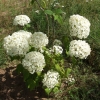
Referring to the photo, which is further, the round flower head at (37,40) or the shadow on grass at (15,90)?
the shadow on grass at (15,90)

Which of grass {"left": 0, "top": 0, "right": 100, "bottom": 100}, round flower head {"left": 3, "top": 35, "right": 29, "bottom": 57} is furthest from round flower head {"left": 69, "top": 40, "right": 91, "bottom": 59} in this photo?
grass {"left": 0, "top": 0, "right": 100, "bottom": 100}

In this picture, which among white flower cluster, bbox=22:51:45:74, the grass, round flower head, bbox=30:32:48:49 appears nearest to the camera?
white flower cluster, bbox=22:51:45:74

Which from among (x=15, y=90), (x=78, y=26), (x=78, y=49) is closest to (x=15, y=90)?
(x=15, y=90)

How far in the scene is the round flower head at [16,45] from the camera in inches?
114

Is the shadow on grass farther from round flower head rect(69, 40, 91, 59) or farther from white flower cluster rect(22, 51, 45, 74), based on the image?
round flower head rect(69, 40, 91, 59)

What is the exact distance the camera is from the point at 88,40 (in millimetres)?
4359

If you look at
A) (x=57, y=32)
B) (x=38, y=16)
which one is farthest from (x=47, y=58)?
(x=38, y=16)

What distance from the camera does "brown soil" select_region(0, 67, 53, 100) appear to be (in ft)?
11.9

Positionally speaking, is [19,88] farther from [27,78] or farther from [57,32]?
[57,32]

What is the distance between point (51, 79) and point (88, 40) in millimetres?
1565

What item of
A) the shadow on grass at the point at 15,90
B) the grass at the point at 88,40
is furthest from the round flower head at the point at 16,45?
the grass at the point at 88,40

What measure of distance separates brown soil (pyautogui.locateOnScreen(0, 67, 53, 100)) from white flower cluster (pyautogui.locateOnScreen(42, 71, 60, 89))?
59cm

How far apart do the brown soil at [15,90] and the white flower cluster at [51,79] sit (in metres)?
0.59

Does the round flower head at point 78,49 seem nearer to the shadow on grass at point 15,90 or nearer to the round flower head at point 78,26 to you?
the round flower head at point 78,26
